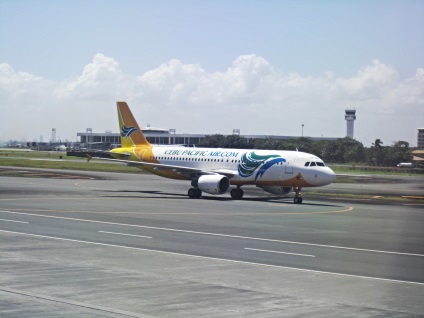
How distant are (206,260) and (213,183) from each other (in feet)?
113

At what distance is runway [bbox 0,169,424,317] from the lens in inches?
787

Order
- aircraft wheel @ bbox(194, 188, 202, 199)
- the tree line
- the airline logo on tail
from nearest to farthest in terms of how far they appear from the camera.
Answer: aircraft wheel @ bbox(194, 188, 202, 199) < the tree line < the airline logo on tail

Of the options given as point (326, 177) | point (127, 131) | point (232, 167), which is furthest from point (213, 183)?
point (127, 131)

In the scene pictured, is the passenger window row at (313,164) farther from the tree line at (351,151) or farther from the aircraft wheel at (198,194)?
the aircraft wheel at (198,194)

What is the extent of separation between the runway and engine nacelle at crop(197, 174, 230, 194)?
266 inches

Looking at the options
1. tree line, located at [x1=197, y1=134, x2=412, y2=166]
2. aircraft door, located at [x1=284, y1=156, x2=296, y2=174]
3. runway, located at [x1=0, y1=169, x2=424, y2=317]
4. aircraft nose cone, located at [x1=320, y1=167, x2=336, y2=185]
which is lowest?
runway, located at [x1=0, y1=169, x2=424, y2=317]

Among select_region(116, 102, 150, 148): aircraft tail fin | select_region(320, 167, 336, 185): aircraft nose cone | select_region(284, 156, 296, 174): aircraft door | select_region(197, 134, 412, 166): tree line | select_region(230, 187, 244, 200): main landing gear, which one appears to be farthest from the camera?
select_region(116, 102, 150, 148): aircraft tail fin

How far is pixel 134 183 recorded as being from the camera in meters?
82.5

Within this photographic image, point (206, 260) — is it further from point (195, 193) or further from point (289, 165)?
point (195, 193)

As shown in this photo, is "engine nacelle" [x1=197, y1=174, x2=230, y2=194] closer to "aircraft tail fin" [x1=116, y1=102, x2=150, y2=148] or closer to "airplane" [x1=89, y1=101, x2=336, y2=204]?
"airplane" [x1=89, y1=101, x2=336, y2=204]

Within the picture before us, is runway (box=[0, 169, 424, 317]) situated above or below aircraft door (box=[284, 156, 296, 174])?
below

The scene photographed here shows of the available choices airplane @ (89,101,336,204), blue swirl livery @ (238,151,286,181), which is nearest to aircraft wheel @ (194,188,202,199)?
airplane @ (89,101,336,204)

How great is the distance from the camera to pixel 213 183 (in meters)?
62.6

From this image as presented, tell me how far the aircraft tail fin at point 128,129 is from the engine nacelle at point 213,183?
40.3 feet
